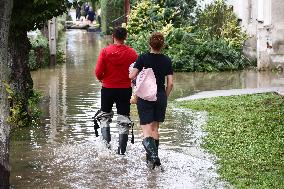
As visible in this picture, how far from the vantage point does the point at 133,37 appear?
2478cm

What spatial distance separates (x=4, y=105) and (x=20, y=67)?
4291 mm

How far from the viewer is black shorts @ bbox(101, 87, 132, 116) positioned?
33.2ft

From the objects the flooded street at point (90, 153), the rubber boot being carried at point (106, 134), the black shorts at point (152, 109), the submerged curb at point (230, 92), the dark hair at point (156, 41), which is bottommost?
the flooded street at point (90, 153)

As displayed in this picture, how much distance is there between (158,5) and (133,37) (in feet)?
5.38

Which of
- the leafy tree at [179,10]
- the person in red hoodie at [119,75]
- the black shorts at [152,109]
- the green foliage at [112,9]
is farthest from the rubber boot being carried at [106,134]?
the green foliage at [112,9]

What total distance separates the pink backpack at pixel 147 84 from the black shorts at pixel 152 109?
0.10 meters

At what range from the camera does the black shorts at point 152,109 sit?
30.5ft

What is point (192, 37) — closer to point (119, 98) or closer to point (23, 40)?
point (23, 40)

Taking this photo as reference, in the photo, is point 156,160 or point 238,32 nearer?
point 156,160

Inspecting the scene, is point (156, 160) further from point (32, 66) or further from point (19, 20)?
point (32, 66)

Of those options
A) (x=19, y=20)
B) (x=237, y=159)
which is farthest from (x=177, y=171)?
(x=19, y=20)

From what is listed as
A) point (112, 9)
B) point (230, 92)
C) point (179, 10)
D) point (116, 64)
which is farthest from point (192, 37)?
point (112, 9)

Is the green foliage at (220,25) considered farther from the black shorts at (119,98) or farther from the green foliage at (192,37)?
the black shorts at (119,98)

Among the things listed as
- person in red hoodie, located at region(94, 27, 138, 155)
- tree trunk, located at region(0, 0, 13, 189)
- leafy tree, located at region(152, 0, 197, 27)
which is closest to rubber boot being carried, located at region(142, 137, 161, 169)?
person in red hoodie, located at region(94, 27, 138, 155)
